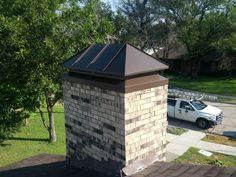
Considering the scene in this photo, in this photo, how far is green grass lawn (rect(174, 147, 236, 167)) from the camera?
13940mm

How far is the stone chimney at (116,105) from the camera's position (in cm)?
488

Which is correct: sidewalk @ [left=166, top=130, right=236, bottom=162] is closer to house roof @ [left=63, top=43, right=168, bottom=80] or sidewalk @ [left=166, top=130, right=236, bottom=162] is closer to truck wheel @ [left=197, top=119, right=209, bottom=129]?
truck wheel @ [left=197, top=119, right=209, bottom=129]

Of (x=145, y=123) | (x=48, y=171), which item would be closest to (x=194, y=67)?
(x=48, y=171)

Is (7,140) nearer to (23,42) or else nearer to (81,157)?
(23,42)

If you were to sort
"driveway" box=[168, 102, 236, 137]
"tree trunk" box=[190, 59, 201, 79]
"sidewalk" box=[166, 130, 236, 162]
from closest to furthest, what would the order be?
"sidewalk" box=[166, 130, 236, 162], "driveway" box=[168, 102, 236, 137], "tree trunk" box=[190, 59, 201, 79]

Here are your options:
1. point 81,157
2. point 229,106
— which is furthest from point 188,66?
point 81,157

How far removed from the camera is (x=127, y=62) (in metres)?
4.84

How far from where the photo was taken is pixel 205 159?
14.5m

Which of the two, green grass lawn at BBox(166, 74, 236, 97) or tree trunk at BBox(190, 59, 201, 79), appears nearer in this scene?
green grass lawn at BBox(166, 74, 236, 97)

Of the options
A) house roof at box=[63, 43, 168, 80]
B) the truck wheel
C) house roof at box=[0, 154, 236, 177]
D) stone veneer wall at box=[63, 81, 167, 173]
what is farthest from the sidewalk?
house roof at box=[63, 43, 168, 80]

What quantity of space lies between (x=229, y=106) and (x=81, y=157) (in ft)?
71.5

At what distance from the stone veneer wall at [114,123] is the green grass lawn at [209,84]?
26.6m

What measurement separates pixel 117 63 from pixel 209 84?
32833mm

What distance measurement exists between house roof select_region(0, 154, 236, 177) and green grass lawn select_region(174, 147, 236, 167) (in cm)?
775
